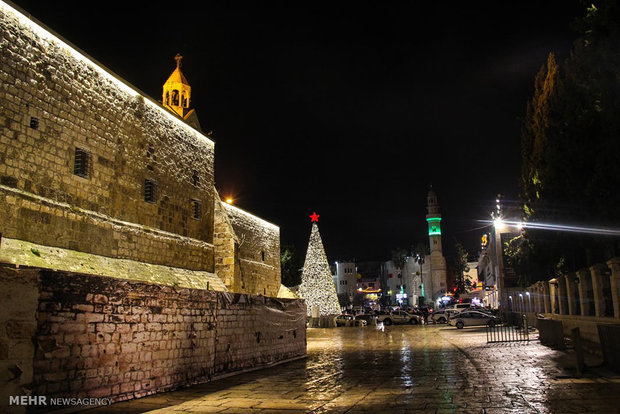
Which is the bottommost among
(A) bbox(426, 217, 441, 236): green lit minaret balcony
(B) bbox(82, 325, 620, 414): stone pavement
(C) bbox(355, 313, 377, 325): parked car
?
(C) bbox(355, 313, 377, 325): parked car

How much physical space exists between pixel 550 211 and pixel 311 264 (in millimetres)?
22010

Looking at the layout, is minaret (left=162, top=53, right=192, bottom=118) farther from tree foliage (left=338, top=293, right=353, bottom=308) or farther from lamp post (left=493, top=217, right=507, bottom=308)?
tree foliage (left=338, top=293, right=353, bottom=308)

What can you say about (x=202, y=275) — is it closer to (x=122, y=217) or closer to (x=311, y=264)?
(x=122, y=217)

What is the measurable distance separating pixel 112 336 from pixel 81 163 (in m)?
7.05

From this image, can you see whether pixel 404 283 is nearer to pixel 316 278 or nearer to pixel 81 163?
pixel 316 278

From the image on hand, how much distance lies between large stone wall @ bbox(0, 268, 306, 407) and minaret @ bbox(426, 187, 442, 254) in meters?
87.4

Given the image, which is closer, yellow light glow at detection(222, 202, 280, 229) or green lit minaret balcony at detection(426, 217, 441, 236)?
yellow light glow at detection(222, 202, 280, 229)

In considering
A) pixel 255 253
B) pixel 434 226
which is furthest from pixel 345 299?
pixel 255 253

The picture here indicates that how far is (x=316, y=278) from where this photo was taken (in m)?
36.7

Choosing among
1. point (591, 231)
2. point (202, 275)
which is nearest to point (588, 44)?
point (591, 231)

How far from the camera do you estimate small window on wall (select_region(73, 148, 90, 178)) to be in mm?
13469

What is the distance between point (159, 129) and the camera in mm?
→ 17734

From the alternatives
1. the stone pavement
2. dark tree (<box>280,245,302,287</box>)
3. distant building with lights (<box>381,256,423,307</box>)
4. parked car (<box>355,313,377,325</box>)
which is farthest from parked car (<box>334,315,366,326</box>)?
distant building with lights (<box>381,256,423,307</box>)

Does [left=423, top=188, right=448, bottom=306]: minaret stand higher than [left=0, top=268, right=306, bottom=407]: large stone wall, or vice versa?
[left=423, top=188, right=448, bottom=306]: minaret
